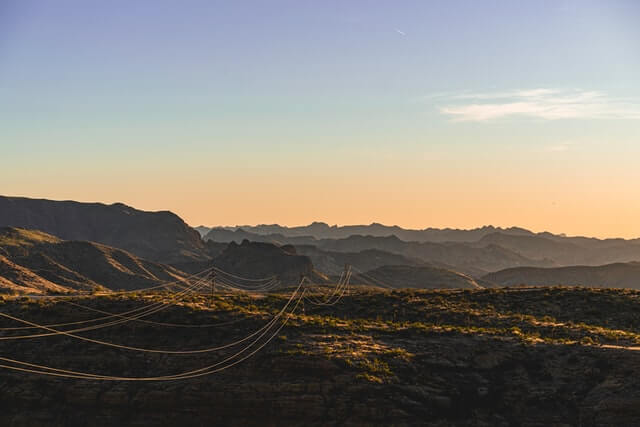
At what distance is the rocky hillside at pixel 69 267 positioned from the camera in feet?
421

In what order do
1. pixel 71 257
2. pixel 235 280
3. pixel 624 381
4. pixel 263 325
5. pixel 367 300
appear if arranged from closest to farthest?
1. pixel 624 381
2. pixel 263 325
3. pixel 367 300
4. pixel 71 257
5. pixel 235 280

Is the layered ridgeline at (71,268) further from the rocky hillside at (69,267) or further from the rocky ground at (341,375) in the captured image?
the rocky ground at (341,375)

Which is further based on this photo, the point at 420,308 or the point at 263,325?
the point at 420,308

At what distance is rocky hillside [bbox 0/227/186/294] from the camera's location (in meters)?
128

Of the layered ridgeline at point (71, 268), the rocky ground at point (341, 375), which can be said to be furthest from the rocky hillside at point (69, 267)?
the rocky ground at point (341, 375)

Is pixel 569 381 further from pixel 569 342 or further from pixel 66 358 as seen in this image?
pixel 66 358

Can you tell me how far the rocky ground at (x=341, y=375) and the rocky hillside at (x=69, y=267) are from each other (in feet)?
237

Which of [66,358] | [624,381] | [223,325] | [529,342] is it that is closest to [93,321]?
[66,358]

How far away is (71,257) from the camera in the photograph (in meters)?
167

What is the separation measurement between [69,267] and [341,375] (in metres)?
133

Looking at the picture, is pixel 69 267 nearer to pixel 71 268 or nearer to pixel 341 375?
pixel 71 268

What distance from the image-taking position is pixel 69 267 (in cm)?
15862

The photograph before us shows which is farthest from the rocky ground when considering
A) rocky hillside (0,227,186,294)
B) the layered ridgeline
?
rocky hillside (0,227,186,294)

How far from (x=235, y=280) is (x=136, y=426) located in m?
155
